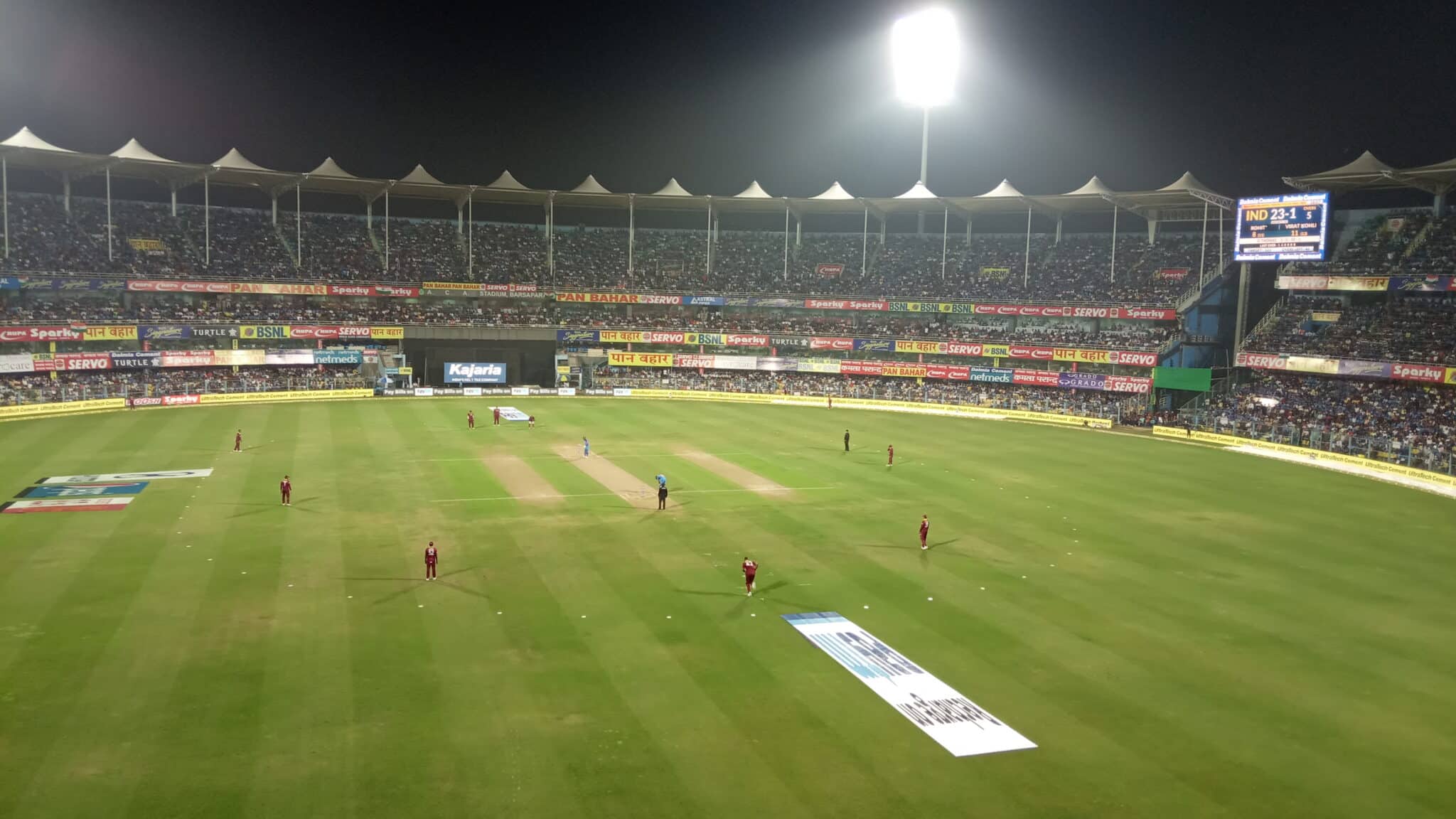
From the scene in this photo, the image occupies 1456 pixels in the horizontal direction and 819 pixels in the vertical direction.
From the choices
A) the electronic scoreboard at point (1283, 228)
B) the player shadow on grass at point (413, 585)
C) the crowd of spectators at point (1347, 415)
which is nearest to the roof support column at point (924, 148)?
the electronic scoreboard at point (1283, 228)

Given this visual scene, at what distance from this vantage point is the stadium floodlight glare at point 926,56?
3051 inches

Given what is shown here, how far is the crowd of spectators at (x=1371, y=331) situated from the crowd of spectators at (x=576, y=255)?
10649 millimetres

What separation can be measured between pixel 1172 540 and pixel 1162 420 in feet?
120

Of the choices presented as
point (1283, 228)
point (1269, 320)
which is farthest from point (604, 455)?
point (1269, 320)

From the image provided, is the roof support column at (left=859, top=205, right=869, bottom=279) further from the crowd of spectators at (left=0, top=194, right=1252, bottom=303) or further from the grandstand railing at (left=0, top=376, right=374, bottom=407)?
the grandstand railing at (left=0, top=376, right=374, bottom=407)

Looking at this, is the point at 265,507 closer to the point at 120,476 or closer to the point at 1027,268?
the point at 120,476

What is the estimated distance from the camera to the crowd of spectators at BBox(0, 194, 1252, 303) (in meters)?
78.1

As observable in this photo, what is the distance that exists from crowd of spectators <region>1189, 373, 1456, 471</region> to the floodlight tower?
33.5 metres

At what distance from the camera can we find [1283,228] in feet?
201

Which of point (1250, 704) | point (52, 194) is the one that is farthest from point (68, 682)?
point (52, 194)

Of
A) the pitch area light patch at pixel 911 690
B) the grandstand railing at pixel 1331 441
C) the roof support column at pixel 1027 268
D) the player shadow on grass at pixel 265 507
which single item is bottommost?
the pitch area light patch at pixel 911 690

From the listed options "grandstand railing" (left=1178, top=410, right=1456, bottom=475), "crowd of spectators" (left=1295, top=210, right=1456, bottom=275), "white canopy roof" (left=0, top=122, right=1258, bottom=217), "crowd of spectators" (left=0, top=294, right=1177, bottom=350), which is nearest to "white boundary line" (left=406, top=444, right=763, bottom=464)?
"grandstand railing" (left=1178, top=410, right=1456, bottom=475)

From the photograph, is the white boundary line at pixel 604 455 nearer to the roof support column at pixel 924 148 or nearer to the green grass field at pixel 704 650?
the green grass field at pixel 704 650

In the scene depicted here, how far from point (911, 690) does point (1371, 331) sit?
58.1m
